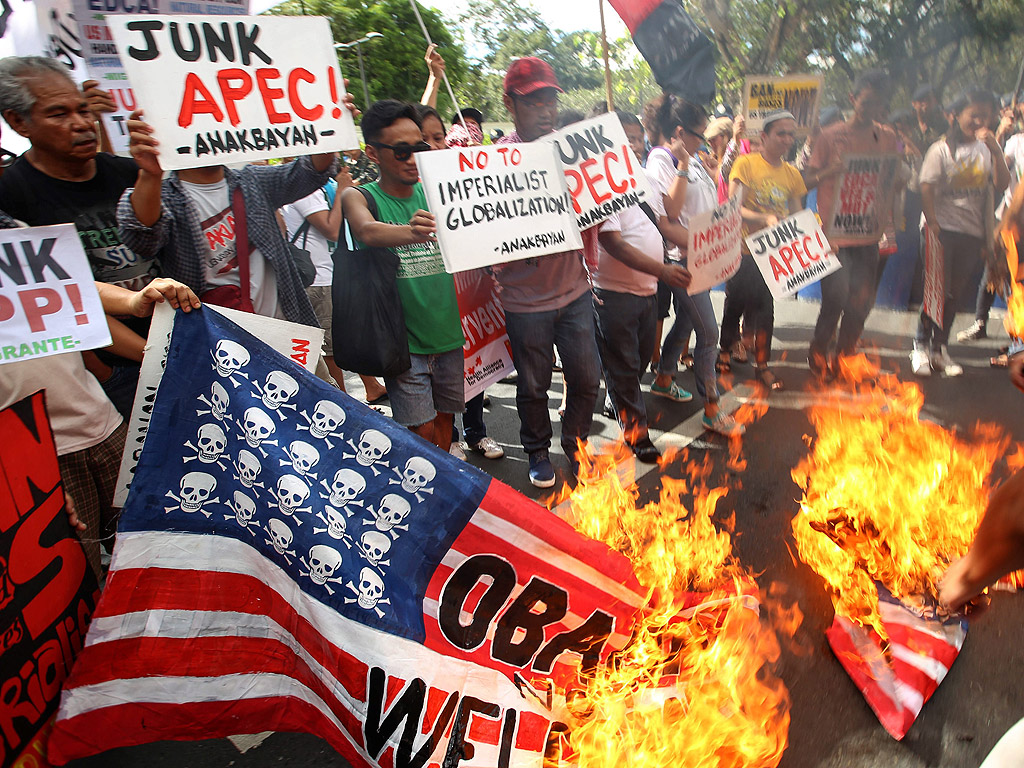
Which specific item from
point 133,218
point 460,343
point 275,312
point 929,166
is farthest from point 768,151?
point 133,218

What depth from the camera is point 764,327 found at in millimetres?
5531

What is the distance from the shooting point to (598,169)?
3766 millimetres

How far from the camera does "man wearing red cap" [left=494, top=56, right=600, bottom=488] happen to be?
3.70 metres

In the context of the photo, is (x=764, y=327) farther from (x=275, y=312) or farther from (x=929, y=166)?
(x=275, y=312)

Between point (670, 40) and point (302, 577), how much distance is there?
3.70 m

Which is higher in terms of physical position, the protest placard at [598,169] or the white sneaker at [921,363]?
the protest placard at [598,169]

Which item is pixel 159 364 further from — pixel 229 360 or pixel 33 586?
pixel 33 586

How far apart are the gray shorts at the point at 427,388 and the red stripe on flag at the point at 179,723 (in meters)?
1.65

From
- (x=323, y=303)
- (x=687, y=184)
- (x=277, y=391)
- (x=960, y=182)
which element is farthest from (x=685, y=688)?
(x=960, y=182)

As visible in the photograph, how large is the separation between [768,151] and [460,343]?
3.03m

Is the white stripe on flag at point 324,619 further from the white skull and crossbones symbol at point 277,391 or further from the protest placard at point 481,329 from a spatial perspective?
the protest placard at point 481,329

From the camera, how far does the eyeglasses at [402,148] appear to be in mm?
3328

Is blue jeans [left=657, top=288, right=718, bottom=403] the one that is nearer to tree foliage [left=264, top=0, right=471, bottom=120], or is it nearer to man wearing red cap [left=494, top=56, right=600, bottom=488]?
man wearing red cap [left=494, top=56, right=600, bottom=488]

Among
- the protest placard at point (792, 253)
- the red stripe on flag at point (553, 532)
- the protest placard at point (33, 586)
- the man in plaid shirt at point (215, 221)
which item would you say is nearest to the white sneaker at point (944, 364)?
the protest placard at point (792, 253)
